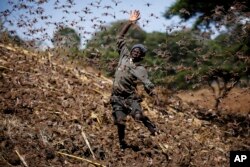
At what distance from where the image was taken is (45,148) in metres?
5.86

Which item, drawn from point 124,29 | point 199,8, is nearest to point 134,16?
point 124,29

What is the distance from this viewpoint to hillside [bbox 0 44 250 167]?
595 cm

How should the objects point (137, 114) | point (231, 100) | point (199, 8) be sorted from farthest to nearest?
point (231, 100)
point (199, 8)
point (137, 114)

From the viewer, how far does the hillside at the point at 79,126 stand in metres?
5.95

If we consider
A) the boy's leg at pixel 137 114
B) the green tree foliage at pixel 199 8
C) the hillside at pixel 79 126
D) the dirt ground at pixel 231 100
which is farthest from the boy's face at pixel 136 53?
the green tree foliage at pixel 199 8

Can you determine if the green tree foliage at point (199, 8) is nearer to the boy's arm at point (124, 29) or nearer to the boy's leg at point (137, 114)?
the boy's arm at point (124, 29)

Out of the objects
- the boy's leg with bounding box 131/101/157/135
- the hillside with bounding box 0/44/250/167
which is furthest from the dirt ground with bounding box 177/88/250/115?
the boy's leg with bounding box 131/101/157/135

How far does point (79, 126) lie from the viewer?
285 inches

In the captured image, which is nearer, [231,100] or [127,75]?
[127,75]

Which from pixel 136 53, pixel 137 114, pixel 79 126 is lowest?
pixel 79 126

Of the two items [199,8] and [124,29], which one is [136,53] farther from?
[199,8]

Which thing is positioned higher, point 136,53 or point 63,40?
point 63,40

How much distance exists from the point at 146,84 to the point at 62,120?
203 centimetres

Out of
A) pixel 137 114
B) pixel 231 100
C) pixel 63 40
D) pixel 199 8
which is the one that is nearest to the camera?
pixel 137 114
